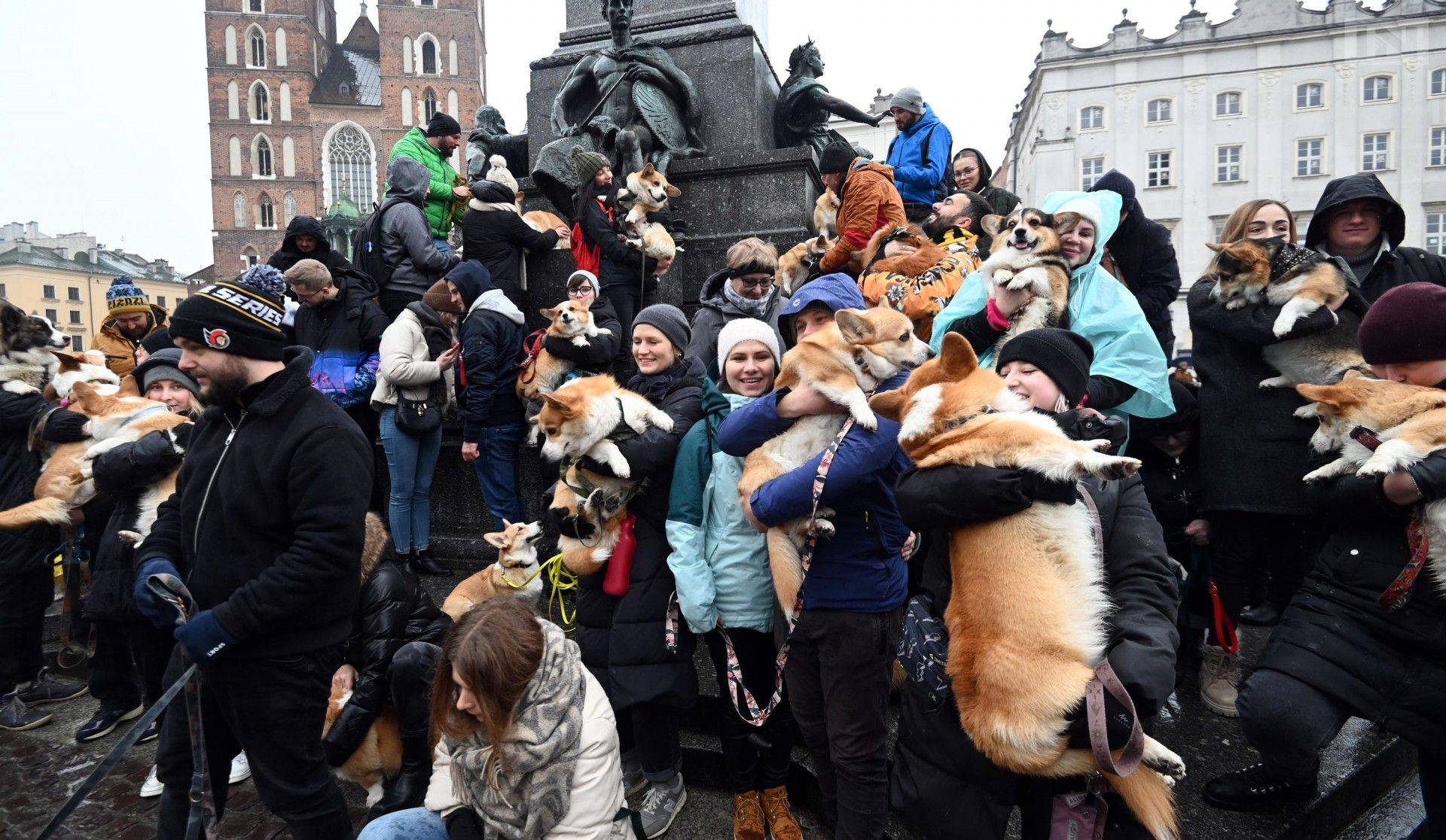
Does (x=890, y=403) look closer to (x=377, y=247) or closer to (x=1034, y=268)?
(x=1034, y=268)

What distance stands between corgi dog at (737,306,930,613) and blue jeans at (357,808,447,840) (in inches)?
54.0

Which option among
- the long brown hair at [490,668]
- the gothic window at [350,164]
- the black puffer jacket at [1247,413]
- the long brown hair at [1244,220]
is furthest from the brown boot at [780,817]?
the gothic window at [350,164]

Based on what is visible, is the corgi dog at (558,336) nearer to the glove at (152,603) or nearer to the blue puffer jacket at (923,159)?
the glove at (152,603)

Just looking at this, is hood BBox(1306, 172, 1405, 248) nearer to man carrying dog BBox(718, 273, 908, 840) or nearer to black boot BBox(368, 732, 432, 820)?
man carrying dog BBox(718, 273, 908, 840)

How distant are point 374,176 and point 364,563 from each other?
74.5 m

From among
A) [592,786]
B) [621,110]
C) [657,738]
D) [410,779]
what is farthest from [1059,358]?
[621,110]

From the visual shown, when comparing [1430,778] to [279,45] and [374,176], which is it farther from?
[279,45]

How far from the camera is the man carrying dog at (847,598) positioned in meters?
2.55

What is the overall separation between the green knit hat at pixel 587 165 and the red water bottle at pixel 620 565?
11.6 ft

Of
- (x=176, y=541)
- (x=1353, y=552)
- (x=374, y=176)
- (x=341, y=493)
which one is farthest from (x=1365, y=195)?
(x=374, y=176)

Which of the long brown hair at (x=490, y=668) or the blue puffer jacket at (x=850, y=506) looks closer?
the long brown hair at (x=490, y=668)

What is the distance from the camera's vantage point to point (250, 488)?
2.55 meters

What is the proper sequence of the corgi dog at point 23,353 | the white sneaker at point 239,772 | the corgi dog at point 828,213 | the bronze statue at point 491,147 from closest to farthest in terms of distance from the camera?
the white sneaker at point 239,772 < the corgi dog at point 23,353 < the corgi dog at point 828,213 < the bronze statue at point 491,147

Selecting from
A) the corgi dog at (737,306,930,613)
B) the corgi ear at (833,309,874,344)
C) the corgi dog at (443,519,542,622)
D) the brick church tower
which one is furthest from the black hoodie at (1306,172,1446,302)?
the brick church tower
